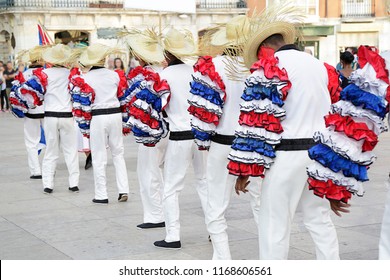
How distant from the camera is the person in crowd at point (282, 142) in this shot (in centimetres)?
519

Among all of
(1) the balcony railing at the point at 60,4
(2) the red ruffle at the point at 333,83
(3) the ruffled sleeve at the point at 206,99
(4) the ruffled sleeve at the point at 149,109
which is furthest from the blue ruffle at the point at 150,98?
(1) the balcony railing at the point at 60,4

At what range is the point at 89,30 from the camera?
1458 inches

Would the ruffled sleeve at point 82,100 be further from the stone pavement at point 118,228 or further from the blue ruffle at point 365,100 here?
the blue ruffle at point 365,100

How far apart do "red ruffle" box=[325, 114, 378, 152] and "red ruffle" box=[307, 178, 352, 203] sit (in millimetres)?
265

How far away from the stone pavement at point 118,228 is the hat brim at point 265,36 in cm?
206

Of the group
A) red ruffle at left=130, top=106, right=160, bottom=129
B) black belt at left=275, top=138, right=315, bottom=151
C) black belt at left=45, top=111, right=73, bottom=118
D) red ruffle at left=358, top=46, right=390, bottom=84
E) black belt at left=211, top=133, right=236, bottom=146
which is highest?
red ruffle at left=358, top=46, right=390, bottom=84

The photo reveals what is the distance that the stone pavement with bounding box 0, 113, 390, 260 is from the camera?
24.4 feet

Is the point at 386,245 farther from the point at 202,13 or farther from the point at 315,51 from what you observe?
the point at 315,51

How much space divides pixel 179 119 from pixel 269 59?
2.35 meters

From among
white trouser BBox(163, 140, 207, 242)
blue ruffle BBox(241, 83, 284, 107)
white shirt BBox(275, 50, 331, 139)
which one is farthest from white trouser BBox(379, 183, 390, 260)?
white trouser BBox(163, 140, 207, 242)

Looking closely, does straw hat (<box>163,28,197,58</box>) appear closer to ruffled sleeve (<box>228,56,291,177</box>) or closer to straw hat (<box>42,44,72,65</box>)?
ruffled sleeve (<box>228,56,291,177</box>)

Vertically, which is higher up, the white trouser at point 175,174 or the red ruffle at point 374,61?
the red ruffle at point 374,61

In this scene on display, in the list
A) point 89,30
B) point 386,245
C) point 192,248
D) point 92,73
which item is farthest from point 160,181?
point 89,30

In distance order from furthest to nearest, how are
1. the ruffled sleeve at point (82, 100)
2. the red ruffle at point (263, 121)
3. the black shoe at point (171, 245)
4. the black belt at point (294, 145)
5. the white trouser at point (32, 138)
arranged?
the white trouser at point (32, 138) → the ruffled sleeve at point (82, 100) → the black shoe at point (171, 245) → the black belt at point (294, 145) → the red ruffle at point (263, 121)
